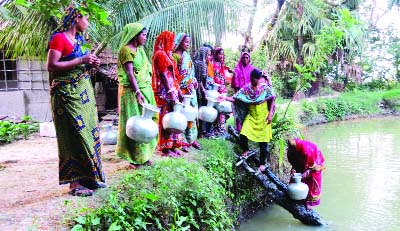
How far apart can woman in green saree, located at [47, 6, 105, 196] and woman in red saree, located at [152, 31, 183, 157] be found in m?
1.63

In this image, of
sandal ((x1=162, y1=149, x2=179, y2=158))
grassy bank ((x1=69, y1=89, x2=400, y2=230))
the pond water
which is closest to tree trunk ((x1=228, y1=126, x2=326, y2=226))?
the pond water

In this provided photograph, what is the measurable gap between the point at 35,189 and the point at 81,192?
0.94 m

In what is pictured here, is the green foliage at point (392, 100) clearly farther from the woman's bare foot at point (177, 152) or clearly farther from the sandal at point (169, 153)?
the sandal at point (169, 153)

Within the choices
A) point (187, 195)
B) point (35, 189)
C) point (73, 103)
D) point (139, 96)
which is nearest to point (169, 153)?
point (139, 96)

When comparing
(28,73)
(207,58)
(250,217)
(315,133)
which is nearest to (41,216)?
(250,217)

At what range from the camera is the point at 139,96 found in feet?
14.8

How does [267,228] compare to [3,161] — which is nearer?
[267,228]

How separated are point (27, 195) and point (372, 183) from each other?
556cm

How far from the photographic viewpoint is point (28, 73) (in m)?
12.0

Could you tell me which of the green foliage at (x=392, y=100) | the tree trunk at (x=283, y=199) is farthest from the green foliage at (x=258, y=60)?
the tree trunk at (x=283, y=199)

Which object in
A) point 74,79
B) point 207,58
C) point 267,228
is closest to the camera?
point 74,79

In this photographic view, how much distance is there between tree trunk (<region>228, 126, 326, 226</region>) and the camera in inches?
211

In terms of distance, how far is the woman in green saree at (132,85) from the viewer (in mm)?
4551

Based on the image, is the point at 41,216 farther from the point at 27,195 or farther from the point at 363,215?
the point at 363,215
